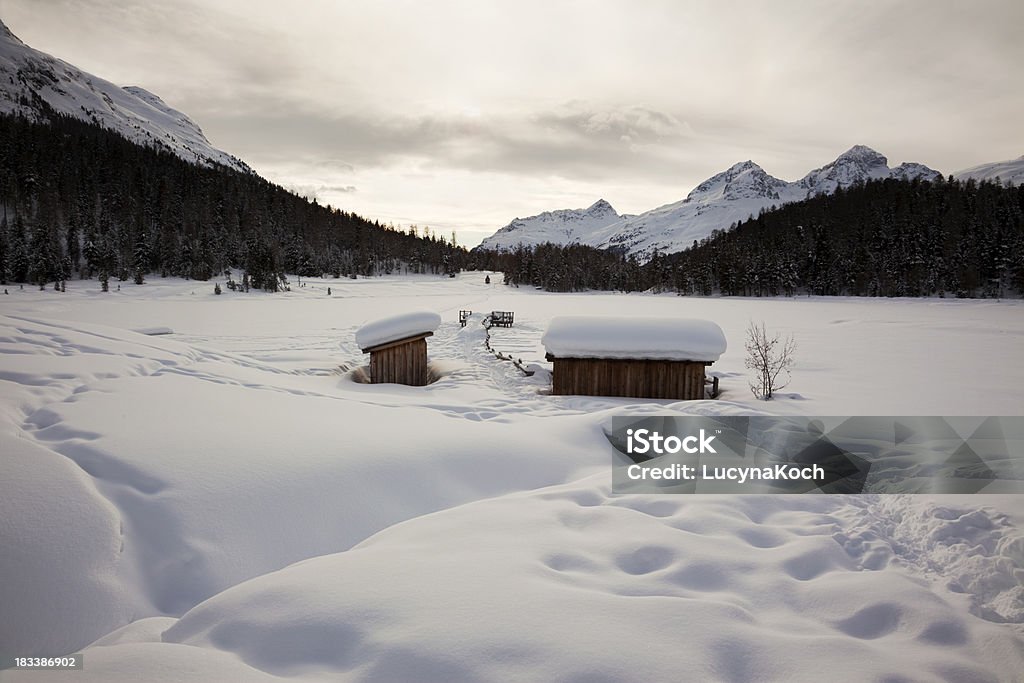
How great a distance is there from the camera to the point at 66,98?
14575 cm

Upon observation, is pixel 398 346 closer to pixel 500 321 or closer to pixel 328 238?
pixel 500 321

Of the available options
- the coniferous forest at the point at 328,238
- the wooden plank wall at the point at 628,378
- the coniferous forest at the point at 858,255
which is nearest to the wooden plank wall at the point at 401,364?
the wooden plank wall at the point at 628,378

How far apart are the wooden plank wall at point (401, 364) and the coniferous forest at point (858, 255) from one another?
73.9 metres

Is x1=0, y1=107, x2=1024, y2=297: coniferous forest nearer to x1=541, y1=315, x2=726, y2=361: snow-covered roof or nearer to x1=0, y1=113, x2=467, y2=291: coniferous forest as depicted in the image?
x1=0, y1=113, x2=467, y2=291: coniferous forest

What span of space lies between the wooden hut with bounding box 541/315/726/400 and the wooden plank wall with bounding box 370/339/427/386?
426 centimetres

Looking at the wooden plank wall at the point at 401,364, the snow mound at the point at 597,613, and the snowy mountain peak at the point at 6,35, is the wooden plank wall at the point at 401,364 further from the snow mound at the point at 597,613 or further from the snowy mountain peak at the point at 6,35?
the snowy mountain peak at the point at 6,35

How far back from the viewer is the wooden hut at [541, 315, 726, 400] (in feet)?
39.2

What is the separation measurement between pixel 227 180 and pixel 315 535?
378 ft

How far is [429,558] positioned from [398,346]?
427 inches

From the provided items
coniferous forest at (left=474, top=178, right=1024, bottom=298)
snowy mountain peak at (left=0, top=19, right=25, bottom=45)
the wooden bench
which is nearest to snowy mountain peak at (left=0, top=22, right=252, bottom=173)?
snowy mountain peak at (left=0, top=19, right=25, bottom=45)

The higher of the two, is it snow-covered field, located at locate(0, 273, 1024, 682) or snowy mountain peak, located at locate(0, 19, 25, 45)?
snowy mountain peak, located at locate(0, 19, 25, 45)

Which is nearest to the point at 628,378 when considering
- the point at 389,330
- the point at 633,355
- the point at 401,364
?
the point at 633,355

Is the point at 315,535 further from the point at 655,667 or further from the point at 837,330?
the point at 837,330

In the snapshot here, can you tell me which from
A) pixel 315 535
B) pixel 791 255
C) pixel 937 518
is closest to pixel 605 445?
pixel 937 518
